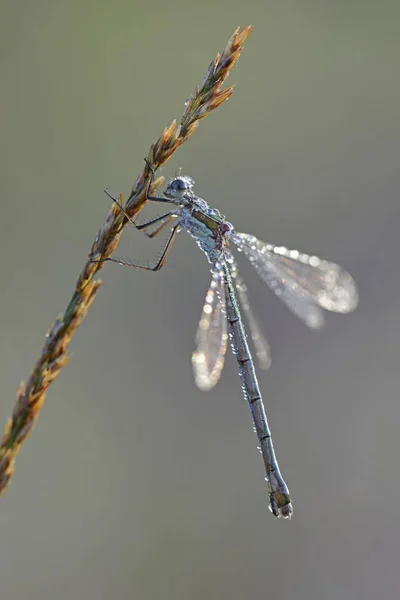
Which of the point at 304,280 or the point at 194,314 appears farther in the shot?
the point at 194,314

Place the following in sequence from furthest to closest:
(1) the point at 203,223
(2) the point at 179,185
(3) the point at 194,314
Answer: (3) the point at 194,314
(1) the point at 203,223
(2) the point at 179,185

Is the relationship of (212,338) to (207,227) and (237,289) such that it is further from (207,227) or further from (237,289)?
(207,227)

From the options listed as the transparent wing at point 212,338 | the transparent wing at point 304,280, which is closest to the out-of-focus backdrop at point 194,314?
the transparent wing at point 304,280

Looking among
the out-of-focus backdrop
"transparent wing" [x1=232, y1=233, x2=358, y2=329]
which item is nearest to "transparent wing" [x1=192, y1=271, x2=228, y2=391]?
"transparent wing" [x1=232, y1=233, x2=358, y2=329]

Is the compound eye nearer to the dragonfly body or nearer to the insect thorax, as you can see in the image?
the dragonfly body

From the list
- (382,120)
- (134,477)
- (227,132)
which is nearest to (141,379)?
(134,477)

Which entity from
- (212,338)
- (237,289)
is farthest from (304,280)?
(212,338)

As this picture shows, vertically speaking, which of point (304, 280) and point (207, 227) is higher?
point (304, 280)
